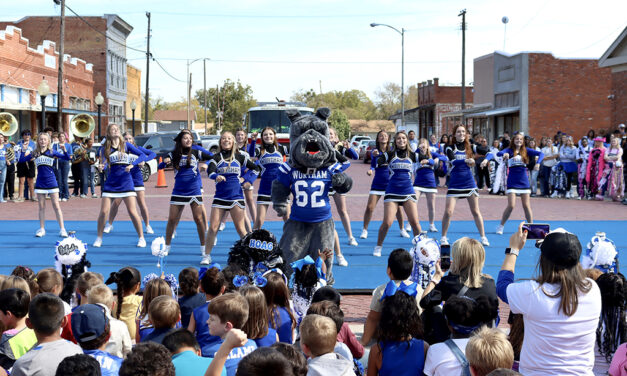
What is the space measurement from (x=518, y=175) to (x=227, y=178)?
16.4 ft

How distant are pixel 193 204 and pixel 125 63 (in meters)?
46.6

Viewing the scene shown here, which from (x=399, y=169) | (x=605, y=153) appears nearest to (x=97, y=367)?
(x=399, y=169)

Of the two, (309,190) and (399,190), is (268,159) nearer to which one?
(399,190)

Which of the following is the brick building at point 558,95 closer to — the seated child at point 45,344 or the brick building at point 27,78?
the brick building at point 27,78

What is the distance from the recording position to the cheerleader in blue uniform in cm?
1150

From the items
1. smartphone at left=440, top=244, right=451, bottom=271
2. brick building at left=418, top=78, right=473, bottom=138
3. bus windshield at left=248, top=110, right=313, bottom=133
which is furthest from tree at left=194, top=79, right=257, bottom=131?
smartphone at left=440, top=244, right=451, bottom=271

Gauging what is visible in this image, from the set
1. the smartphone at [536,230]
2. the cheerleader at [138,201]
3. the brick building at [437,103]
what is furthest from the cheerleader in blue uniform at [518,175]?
the brick building at [437,103]

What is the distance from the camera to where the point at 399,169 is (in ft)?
34.1

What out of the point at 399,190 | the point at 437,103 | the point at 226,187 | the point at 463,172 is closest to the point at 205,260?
the point at 226,187

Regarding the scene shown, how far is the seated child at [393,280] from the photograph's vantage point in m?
4.84

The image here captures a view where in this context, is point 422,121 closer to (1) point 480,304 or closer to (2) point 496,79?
(2) point 496,79

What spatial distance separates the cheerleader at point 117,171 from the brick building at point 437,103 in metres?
46.8

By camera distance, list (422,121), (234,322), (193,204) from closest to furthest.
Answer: (234,322) < (193,204) < (422,121)

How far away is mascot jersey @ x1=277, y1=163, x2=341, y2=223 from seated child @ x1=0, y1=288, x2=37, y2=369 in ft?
11.7
